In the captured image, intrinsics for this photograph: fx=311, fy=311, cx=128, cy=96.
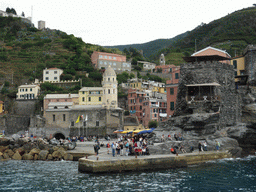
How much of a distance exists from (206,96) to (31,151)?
22000 millimetres

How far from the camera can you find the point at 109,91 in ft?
226

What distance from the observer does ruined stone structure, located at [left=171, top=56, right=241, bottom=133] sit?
35.1 meters

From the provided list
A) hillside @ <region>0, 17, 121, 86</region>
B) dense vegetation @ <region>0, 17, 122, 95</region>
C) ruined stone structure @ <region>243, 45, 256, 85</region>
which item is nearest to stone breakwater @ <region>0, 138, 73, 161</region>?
ruined stone structure @ <region>243, 45, 256, 85</region>

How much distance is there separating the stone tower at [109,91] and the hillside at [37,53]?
1853 centimetres

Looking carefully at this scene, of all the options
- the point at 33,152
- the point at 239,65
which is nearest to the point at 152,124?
the point at 239,65

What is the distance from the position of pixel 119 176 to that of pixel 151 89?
210 ft

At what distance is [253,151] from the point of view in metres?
36.9

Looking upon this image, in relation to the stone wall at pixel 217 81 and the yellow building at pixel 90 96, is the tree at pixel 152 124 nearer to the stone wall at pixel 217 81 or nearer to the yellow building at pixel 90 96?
the yellow building at pixel 90 96

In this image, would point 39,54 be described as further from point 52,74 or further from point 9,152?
point 9,152

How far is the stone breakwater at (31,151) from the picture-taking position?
3647 centimetres

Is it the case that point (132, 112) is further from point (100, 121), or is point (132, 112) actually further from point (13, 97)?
point (13, 97)

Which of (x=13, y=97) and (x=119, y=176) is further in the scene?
(x=13, y=97)

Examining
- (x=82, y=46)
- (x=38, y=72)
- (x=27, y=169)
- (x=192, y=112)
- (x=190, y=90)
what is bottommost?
(x=27, y=169)

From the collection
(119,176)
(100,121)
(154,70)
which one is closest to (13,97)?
(100,121)
